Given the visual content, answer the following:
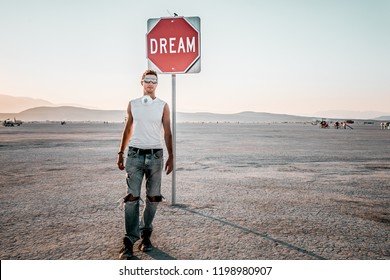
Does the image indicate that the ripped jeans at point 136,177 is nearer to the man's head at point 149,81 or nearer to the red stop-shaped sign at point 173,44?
the man's head at point 149,81

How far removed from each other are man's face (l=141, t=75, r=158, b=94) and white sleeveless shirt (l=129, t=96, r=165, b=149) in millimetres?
125

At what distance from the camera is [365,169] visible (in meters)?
9.05

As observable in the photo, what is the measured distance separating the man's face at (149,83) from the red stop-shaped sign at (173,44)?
4.19ft

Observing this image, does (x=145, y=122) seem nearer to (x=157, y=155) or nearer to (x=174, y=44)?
(x=157, y=155)

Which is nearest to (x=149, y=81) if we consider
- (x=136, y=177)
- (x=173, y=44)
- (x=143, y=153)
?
(x=143, y=153)

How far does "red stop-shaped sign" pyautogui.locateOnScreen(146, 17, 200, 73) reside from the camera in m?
4.66

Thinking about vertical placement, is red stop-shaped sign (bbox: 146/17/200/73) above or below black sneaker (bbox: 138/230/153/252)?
above

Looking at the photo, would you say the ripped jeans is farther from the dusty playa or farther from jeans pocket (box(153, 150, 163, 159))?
the dusty playa

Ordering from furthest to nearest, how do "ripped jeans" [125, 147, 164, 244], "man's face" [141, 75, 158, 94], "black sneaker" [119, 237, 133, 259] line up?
"man's face" [141, 75, 158, 94] < "ripped jeans" [125, 147, 164, 244] < "black sneaker" [119, 237, 133, 259]

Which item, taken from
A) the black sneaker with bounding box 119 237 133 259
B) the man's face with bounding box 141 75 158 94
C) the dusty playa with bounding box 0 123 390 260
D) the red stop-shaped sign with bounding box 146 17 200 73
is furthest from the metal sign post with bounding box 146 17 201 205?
the black sneaker with bounding box 119 237 133 259

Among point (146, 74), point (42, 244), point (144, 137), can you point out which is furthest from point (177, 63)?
point (42, 244)

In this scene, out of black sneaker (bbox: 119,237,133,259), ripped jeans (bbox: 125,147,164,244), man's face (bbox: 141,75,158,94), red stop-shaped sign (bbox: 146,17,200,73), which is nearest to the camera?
black sneaker (bbox: 119,237,133,259)
